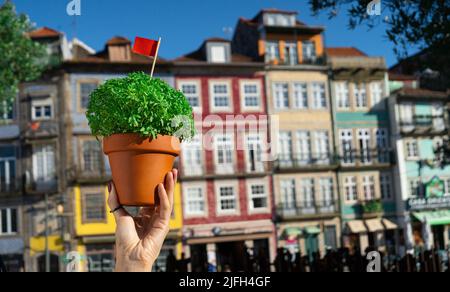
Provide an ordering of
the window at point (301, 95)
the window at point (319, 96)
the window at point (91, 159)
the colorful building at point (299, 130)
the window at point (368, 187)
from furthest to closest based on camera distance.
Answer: the window at point (368, 187) < the window at point (319, 96) < the window at point (301, 95) < the colorful building at point (299, 130) < the window at point (91, 159)

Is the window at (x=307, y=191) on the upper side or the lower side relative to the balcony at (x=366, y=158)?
lower

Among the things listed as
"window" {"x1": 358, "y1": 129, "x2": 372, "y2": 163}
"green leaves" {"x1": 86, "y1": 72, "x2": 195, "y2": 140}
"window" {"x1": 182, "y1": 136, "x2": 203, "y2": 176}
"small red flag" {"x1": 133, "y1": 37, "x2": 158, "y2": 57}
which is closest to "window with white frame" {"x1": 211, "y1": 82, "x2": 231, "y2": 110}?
"window" {"x1": 182, "y1": 136, "x2": 203, "y2": 176}

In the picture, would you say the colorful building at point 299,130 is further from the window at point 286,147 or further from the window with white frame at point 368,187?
the window with white frame at point 368,187

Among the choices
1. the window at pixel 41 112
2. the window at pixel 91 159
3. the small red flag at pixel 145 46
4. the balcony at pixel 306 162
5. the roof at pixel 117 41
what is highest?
the roof at pixel 117 41

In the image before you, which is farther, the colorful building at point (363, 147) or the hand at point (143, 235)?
the colorful building at point (363, 147)

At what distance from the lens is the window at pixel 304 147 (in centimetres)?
2347

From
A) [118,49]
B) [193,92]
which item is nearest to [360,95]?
[193,92]

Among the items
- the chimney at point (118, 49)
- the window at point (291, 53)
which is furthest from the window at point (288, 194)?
the chimney at point (118, 49)

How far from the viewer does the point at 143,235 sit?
2170 mm

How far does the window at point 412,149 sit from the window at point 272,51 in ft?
21.1

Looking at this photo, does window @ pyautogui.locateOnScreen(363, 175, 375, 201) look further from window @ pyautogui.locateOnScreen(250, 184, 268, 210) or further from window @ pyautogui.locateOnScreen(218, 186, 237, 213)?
window @ pyautogui.locateOnScreen(218, 186, 237, 213)

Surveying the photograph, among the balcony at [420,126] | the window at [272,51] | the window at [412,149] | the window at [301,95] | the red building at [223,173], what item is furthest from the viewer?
the window at [412,149]

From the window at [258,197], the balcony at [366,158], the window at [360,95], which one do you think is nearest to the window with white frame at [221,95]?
the window at [258,197]

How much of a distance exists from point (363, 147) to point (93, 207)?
10798 millimetres
